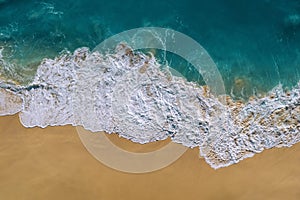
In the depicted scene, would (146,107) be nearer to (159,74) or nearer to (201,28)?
(159,74)

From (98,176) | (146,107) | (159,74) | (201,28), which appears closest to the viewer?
(98,176)

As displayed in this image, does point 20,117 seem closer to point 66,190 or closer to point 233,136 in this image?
point 66,190

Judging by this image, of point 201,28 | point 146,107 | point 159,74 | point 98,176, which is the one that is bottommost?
point 98,176

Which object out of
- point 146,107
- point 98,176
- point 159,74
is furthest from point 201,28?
point 98,176

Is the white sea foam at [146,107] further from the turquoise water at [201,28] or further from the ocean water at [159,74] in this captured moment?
the turquoise water at [201,28]

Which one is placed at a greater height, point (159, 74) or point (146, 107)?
point (159, 74)

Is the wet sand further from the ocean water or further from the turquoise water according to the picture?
the turquoise water

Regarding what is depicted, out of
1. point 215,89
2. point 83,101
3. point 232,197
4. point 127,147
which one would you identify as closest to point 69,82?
point 83,101
